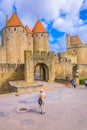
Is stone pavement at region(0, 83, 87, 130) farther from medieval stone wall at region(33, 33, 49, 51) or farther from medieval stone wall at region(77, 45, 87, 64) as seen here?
medieval stone wall at region(77, 45, 87, 64)

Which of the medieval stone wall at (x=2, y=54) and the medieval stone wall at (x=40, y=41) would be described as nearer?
the medieval stone wall at (x=2, y=54)

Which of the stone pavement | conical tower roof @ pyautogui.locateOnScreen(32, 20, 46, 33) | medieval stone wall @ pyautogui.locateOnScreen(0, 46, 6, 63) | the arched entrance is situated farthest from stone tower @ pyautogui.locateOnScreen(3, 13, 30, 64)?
the stone pavement

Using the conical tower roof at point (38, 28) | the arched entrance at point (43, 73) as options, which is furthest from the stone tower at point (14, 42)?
the conical tower roof at point (38, 28)

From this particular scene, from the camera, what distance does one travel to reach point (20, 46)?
37312 millimetres

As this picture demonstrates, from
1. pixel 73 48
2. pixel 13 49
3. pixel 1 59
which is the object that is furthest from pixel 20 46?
pixel 73 48

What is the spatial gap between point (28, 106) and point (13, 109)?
3.51ft

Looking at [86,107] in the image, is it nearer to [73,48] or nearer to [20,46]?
[20,46]

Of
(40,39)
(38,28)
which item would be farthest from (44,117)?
(38,28)

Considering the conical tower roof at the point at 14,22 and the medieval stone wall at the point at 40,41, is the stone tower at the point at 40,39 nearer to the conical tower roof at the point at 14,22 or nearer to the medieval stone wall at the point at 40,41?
the medieval stone wall at the point at 40,41

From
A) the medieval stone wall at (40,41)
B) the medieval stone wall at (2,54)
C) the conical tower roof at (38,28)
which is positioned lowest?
the medieval stone wall at (2,54)

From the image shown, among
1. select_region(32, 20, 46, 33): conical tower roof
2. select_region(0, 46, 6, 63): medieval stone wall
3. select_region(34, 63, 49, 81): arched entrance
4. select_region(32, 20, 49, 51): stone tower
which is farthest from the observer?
select_region(32, 20, 46, 33): conical tower roof

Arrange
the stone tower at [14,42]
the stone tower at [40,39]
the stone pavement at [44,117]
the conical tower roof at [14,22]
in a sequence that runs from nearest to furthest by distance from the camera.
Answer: the stone pavement at [44,117] < the stone tower at [14,42] < the conical tower roof at [14,22] < the stone tower at [40,39]

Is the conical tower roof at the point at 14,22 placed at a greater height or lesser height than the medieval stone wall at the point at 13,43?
greater

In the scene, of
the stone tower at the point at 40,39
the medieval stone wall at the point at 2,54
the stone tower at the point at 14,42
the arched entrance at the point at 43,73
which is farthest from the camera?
the stone tower at the point at 40,39
